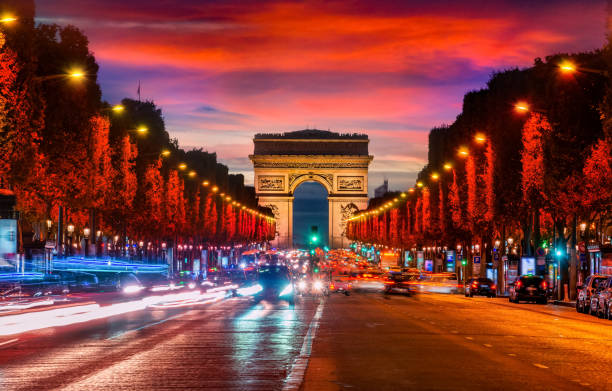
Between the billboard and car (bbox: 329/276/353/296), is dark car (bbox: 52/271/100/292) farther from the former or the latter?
car (bbox: 329/276/353/296)

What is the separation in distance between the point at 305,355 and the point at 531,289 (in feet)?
115

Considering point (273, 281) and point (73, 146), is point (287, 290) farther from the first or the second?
point (73, 146)

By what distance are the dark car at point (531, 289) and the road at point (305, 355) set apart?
20.9 meters

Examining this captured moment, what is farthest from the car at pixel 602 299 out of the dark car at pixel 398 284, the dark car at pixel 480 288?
the dark car at pixel 480 288

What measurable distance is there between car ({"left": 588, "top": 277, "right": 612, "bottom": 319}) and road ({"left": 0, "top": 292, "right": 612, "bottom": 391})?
507 centimetres

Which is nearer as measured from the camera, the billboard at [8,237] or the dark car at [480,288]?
the billboard at [8,237]

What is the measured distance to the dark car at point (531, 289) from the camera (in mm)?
51156

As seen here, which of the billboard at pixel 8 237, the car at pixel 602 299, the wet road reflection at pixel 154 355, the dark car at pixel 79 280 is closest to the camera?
the wet road reflection at pixel 154 355

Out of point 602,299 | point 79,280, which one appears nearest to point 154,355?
point 602,299

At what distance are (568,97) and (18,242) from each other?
25291mm

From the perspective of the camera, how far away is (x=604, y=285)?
36.8 meters

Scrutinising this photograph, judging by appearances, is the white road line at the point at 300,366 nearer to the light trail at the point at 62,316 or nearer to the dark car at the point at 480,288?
the light trail at the point at 62,316

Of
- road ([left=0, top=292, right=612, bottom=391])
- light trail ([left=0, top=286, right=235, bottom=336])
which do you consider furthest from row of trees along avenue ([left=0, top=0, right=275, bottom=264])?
road ([left=0, top=292, right=612, bottom=391])

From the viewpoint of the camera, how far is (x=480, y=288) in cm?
6334
